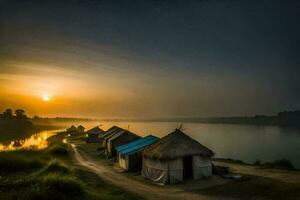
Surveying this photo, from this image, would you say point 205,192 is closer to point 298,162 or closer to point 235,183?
point 235,183

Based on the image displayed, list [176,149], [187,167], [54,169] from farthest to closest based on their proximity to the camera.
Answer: [187,167] < [176,149] < [54,169]

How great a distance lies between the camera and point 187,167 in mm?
29453

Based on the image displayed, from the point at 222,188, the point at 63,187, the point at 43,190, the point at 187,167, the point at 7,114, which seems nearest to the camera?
the point at 43,190

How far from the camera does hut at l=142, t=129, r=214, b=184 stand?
2759cm

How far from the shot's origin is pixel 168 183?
27.3 m

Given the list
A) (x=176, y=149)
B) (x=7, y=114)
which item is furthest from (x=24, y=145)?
(x=7, y=114)

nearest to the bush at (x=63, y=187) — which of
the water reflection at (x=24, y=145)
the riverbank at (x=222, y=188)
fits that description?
the riverbank at (x=222, y=188)

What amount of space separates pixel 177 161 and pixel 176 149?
118 centimetres

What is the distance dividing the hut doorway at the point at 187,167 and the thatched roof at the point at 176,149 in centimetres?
112

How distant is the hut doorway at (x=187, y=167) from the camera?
29016 mm

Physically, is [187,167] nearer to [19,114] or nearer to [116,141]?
[116,141]

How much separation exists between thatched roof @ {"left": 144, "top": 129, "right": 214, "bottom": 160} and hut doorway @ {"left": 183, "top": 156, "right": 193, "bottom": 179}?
112 cm

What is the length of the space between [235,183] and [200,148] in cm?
531

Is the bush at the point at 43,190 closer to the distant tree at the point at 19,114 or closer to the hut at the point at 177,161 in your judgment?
the hut at the point at 177,161
